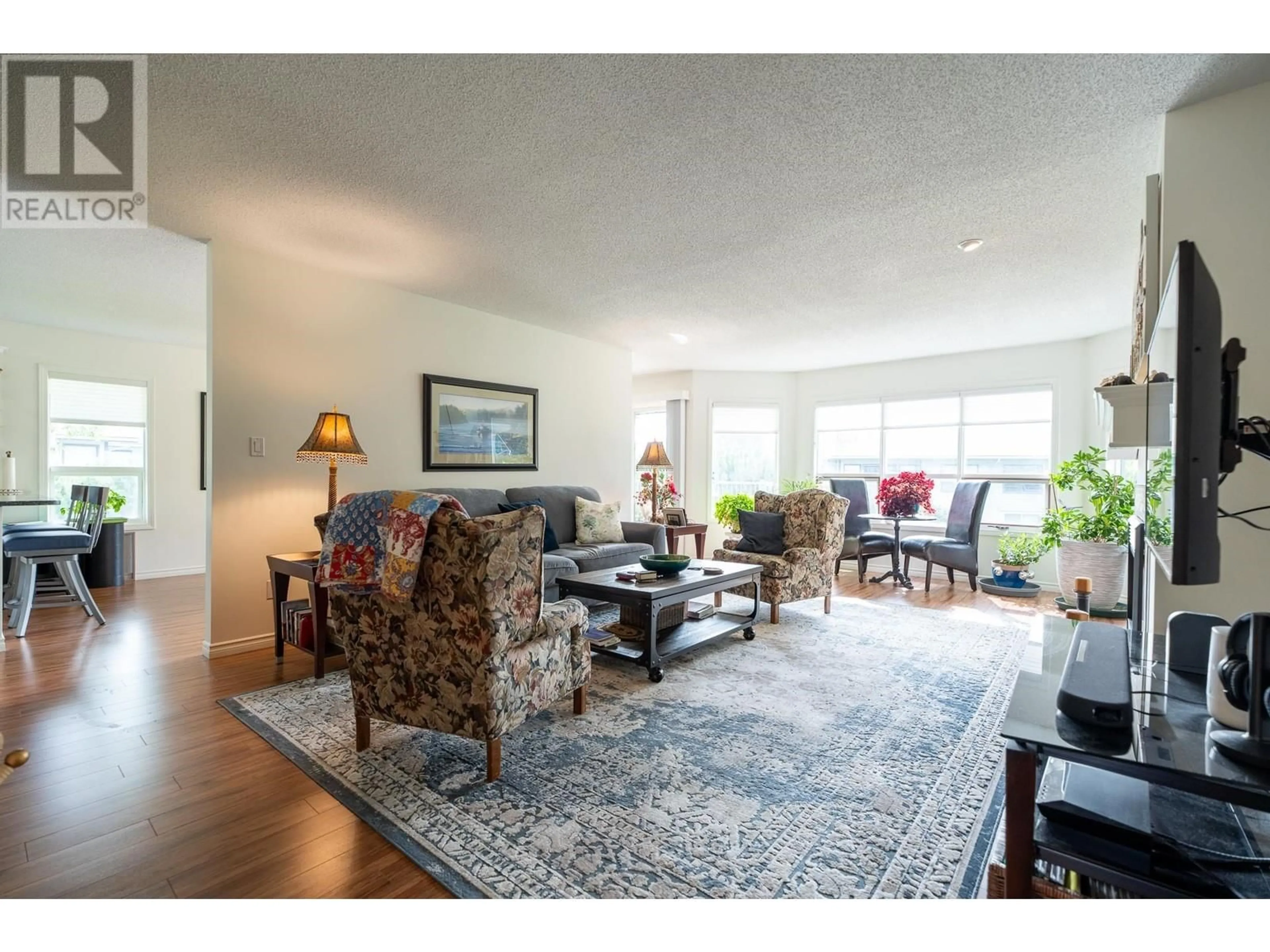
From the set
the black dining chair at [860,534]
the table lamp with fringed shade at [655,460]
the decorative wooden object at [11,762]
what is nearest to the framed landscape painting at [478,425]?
the table lamp with fringed shade at [655,460]

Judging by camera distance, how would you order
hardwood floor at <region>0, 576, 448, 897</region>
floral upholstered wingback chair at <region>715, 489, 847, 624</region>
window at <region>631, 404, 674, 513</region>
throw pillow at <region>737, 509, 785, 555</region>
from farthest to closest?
window at <region>631, 404, 674, 513</region> < throw pillow at <region>737, 509, 785, 555</region> < floral upholstered wingback chair at <region>715, 489, 847, 624</region> < hardwood floor at <region>0, 576, 448, 897</region>

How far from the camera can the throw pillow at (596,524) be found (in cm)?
500

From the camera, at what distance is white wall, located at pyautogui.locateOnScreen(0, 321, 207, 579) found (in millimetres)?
5309

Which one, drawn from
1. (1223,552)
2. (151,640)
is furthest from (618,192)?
(151,640)

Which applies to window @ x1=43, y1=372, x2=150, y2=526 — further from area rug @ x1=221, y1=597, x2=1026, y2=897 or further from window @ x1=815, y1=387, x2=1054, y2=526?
window @ x1=815, y1=387, x2=1054, y2=526

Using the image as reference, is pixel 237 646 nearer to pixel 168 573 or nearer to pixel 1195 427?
pixel 168 573

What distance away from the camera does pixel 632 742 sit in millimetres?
2303

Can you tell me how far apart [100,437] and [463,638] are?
615 centimetres

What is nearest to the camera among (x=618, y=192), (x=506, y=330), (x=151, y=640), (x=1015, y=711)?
(x=1015, y=711)

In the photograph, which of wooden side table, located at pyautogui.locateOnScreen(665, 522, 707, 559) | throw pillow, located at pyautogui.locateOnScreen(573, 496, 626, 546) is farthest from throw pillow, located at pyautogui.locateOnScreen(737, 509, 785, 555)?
throw pillow, located at pyautogui.locateOnScreen(573, 496, 626, 546)

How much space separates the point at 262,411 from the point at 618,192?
250 centimetres

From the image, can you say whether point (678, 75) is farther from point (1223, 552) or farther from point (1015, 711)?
point (1223, 552)

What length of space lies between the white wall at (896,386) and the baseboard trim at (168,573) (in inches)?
217

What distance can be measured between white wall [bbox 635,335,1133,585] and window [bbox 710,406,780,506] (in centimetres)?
13
